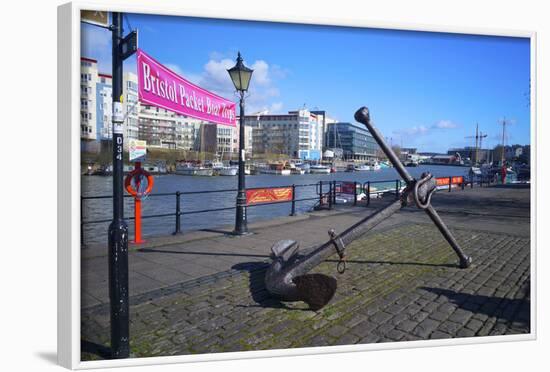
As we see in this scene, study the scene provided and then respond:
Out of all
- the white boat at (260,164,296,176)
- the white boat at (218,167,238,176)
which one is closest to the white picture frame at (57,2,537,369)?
the white boat at (218,167,238,176)

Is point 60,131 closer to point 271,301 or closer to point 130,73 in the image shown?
point 130,73

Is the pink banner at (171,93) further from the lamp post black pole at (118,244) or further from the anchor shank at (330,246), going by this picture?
the anchor shank at (330,246)

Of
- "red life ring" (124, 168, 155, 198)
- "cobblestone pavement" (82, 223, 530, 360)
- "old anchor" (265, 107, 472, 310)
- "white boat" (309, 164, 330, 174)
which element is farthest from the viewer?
"white boat" (309, 164, 330, 174)

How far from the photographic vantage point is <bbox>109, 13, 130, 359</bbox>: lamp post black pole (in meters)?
2.78

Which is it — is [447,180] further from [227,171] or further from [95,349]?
[227,171]

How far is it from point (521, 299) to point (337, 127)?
6.15 m

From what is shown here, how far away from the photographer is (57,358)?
303 centimetres

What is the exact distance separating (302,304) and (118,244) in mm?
1900

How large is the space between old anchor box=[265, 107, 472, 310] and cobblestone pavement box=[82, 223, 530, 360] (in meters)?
0.30

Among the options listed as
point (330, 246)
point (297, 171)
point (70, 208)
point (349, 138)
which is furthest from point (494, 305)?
point (297, 171)

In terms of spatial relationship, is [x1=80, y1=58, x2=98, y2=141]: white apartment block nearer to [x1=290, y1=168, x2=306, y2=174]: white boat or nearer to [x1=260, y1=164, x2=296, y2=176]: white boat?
[x1=260, y1=164, x2=296, y2=176]: white boat

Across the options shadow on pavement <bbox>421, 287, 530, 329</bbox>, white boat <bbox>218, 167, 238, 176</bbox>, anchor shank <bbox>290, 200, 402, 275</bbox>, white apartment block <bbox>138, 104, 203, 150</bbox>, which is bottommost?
shadow on pavement <bbox>421, 287, 530, 329</bbox>

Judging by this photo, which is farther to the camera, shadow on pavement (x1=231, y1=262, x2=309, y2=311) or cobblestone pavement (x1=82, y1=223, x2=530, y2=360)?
shadow on pavement (x1=231, y1=262, x2=309, y2=311)

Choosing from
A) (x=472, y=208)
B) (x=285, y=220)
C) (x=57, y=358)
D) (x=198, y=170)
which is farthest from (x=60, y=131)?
(x=198, y=170)
